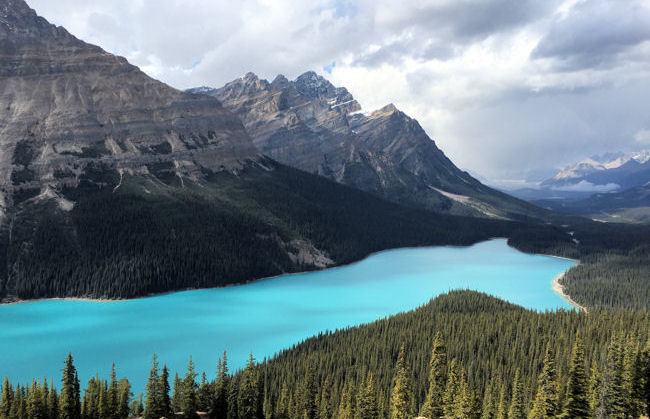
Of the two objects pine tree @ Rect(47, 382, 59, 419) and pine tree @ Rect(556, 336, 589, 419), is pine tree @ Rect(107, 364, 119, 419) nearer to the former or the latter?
pine tree @ Rect(47, 382, 59, 419)

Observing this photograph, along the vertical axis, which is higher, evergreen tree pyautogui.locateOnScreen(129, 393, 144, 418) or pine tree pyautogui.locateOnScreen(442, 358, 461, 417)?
pine tree pyautogui.locateOnScreen(442, 358, 461, 417)

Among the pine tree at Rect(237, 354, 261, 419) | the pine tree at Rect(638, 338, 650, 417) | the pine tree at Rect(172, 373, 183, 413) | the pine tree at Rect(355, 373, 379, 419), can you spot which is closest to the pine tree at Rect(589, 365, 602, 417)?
the pine tree at Rect(638, 338, 650, 417)

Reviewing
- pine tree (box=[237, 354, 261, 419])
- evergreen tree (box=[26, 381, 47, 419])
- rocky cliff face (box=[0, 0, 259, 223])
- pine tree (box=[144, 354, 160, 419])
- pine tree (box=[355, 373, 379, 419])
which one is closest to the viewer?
evergreen tree (box=[26, 381, 47, 419])

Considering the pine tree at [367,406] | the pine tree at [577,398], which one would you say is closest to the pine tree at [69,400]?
the pine tree at [367,406]

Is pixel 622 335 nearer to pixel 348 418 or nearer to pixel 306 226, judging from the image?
pixel 348 418

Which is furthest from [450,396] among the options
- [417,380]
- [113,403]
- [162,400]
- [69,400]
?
[69,400]

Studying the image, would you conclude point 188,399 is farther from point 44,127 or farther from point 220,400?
point 44,127

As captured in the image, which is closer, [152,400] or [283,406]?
[152,400]
